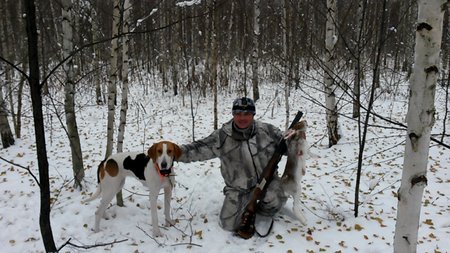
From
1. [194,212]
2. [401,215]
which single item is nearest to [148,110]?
[194,212]

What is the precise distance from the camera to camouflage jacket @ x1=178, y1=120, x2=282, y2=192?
4.48 meters

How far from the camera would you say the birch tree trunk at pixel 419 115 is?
85.3 inches

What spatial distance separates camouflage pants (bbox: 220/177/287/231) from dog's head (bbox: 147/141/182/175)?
1037 millimetres

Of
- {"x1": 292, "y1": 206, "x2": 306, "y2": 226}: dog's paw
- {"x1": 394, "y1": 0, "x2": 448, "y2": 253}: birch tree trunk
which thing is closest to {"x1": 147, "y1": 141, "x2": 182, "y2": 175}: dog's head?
{"x1": 292, "y1": 206, "x2": 306, "y2": 226}: dog's paw

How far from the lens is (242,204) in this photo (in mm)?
4480

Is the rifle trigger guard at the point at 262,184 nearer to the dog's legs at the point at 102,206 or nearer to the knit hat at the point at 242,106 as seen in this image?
the knit hat at the point at 242,106

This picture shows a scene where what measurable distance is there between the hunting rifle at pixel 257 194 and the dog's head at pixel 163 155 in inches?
45.8

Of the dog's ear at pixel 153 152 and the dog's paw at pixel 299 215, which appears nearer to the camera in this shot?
the dog's ear at pixel 153 152

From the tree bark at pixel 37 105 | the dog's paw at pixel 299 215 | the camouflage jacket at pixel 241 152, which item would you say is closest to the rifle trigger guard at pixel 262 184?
the camouflage jacket at pixel 241 152

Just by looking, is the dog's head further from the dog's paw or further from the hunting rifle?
the dog's paw

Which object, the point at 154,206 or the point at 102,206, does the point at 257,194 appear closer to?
the point at 154,206

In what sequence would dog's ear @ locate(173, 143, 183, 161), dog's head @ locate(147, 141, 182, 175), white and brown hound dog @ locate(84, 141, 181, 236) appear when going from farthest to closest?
white and brown hound dog @ locate(84, 141, 181, 236) < dog's ear @ locate(173, 143, 183, 161) < dog's head @ locate(147, 141, 182, 175)

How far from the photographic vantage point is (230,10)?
1630 centimetres

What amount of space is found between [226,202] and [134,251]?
4.34ft
